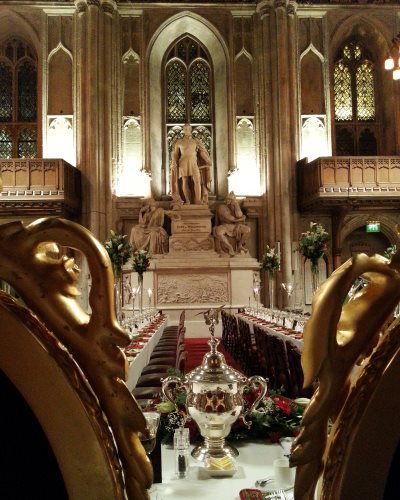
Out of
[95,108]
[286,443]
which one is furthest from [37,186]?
[286,443]

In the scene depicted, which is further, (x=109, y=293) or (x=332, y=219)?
(x=332, y=219)

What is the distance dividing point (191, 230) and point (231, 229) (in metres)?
1.15

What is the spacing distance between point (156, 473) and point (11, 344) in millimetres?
843

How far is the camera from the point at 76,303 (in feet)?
2.43

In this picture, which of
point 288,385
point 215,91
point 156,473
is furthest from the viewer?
point 215,91

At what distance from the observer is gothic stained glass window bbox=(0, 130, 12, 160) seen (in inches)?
701

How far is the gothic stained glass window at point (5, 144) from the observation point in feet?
58.4

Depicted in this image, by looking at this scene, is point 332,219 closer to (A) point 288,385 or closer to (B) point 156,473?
(A) point 288,385

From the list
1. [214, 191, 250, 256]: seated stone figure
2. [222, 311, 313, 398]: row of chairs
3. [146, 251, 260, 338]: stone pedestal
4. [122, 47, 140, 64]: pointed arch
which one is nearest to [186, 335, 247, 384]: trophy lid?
[222, 311, 313, 398]: row of chairs

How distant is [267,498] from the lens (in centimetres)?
124

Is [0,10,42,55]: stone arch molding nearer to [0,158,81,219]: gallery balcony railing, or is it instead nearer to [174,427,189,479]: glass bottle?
[0,158,81,219]: gallery balcony railing

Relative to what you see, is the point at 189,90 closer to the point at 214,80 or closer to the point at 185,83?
the point at 185,83

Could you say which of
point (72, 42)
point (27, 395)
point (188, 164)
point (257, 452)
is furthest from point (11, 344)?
point (72, 42)

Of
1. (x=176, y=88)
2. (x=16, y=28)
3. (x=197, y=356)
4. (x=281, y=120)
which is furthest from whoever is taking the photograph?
(x=176, y=88)
